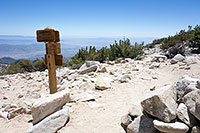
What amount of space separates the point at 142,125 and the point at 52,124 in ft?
6.22

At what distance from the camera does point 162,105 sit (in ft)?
7.61

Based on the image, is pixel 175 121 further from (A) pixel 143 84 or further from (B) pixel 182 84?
(A) pixel 143 84

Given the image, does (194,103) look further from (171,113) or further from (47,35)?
(47,35)

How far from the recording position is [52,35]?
4.13 metres

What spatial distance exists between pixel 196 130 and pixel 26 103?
4.58 meters

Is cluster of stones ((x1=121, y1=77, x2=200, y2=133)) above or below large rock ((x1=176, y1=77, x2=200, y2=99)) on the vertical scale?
below

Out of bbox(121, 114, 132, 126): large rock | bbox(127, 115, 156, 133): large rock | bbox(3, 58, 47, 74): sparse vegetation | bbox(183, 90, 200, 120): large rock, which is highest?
bbox(183, 90, 200, 120): large rock

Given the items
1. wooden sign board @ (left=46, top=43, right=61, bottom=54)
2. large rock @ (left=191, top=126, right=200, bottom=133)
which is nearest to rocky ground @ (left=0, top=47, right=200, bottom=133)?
large rock @ (left=191, top=126, right=200, bottom=133)

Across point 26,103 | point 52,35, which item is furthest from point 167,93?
point 26,103

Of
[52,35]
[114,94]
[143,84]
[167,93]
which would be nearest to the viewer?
[167,93]

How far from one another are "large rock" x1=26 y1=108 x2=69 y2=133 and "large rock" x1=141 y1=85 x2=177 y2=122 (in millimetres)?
1835

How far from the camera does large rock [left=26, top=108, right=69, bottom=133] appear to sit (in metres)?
2.98

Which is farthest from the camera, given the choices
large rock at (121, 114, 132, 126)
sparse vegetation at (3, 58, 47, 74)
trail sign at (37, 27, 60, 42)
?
sparse vegetation at (3, 58, 47, 74)

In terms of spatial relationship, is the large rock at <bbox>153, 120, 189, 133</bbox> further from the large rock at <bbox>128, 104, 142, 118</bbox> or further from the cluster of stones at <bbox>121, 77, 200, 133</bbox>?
the large rock at <bbox>128, 104, 142, 118</bbox>
